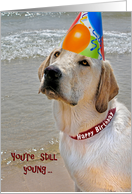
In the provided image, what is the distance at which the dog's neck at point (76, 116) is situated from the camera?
7.75ft

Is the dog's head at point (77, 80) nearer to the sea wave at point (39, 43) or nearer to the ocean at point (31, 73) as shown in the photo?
the ocean at point (31, 73)

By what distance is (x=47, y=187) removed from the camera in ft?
9.76

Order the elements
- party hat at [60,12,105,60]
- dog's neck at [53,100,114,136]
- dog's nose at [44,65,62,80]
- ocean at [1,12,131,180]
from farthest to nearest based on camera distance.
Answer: ocean at [1,12,131,180] → dog's neck at [53,100,114,136] → party hat at [60,12,105,60] → dog's nose at [44,65,62,80]

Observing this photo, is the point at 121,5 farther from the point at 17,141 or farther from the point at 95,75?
the point at 17,141

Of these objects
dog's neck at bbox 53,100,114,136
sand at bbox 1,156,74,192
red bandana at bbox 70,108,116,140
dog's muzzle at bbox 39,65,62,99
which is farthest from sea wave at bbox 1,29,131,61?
dog's muzzle at bbox 39,65,62,99

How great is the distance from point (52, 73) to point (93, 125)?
2.39 ft

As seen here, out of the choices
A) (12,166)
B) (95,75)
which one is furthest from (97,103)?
(12,166)

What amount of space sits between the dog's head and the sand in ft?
4.28

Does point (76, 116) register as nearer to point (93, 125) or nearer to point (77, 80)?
point (93, 125)

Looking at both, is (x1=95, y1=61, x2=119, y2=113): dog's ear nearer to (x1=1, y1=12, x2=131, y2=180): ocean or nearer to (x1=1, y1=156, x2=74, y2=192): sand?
(x1=1, y1=156, x2=74, y2=192): sand

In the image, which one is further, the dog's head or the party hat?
the party hat

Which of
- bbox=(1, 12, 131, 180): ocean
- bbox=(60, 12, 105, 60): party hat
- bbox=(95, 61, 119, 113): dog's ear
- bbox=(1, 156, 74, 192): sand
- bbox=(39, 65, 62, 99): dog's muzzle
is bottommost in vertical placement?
bbox=(1, 156, 74, 192): sand

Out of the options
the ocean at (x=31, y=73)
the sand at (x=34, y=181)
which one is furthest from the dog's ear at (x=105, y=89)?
the ocean at (x=31, y=73)

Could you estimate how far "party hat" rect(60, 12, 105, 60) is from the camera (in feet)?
7.16
